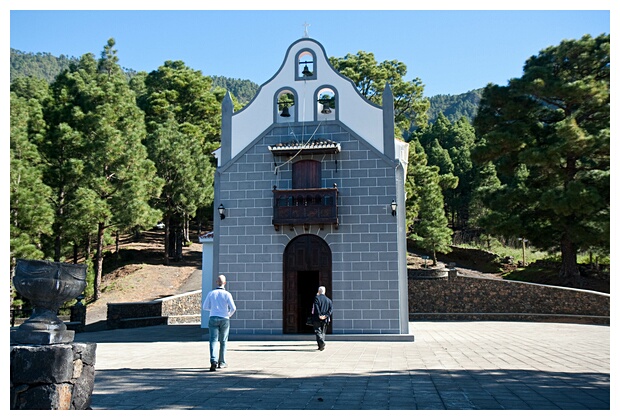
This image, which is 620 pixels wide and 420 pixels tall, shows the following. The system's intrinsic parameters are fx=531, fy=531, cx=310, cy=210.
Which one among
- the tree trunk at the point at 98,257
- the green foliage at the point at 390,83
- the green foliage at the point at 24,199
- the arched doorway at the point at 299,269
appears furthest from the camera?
the green foliage at the point at 390,83

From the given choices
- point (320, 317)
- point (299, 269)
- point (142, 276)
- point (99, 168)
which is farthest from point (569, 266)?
point (99, 168)

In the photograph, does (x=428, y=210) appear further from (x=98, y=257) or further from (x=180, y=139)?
(x=98, y=257)

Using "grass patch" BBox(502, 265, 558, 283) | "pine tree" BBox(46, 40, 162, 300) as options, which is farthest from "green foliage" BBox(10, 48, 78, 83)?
"grass patch" BBox(502, 265, 558, 283)

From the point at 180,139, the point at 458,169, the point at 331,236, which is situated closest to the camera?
the point at 331,236

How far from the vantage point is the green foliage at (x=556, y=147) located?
2022 centimetres

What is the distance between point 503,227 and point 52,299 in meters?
21.1

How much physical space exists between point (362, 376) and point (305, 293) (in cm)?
861

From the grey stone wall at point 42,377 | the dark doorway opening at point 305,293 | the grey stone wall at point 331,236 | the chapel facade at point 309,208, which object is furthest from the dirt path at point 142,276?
the grey stone wall at point 42,377

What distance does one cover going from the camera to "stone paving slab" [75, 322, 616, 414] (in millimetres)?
5809

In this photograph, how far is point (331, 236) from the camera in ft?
50.4

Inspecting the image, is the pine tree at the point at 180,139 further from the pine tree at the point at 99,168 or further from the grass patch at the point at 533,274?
the grass patch at the point at 533,274

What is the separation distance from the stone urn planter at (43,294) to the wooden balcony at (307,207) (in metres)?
10.1

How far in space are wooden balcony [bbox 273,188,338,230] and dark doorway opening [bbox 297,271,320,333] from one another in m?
1.65

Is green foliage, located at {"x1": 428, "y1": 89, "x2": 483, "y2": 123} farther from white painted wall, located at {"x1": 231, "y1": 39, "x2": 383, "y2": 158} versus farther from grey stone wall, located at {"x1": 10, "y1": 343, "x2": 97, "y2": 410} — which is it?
grey stone wall, located at {"x1": 10, "y1": 343, "x2": 97, "y2": 410}
